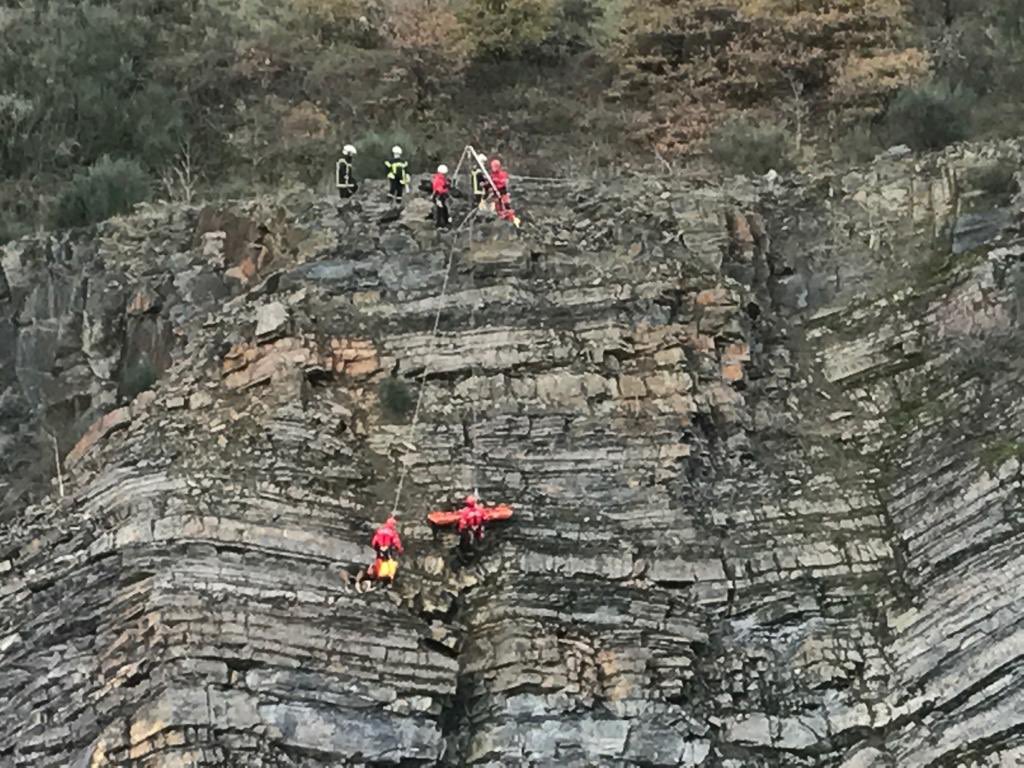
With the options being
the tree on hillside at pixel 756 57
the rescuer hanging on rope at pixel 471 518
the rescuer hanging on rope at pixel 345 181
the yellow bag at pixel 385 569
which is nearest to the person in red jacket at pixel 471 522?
the rescuer hanging on rope at pixel 471 518

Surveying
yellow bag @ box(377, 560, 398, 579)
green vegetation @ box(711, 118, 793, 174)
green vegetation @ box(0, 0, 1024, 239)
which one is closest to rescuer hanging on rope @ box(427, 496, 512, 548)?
yellow bag @ box(377, 560, 398, 579)

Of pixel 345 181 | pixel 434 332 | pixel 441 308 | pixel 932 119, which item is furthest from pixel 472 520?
pixel 932 119

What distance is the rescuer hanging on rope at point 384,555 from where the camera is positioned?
13.4 metres

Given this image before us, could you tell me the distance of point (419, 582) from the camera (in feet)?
45.1

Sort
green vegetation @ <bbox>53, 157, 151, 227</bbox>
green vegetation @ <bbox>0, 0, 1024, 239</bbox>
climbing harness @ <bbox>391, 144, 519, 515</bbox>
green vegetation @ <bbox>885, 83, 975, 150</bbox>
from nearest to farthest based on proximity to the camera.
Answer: climbing harness @ <bbox>391, 144, 519, 515</bbox> → green vegetation @ <bbox>885, 83, 975, 150</bbox> → green vegetation @ <bbox>53, 157, 151, 227</bbox> → green vegetation @ <bbox>0, 0, 1024, 239</bbox>

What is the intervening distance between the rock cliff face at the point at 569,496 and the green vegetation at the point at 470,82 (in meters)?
4.51

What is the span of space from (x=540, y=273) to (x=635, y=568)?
4250mm

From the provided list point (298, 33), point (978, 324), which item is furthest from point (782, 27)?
point (978, 324)

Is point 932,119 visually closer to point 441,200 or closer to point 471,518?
point 441,200

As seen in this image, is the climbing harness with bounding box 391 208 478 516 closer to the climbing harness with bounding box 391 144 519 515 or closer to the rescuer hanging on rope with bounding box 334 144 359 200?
the climbing harness with bounding box 391 144 519 515

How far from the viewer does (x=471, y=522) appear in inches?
552

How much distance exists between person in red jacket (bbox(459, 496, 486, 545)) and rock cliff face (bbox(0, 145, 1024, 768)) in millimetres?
188

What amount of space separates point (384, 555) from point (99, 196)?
36.3 ft

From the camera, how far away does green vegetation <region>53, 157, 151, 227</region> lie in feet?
72.9
